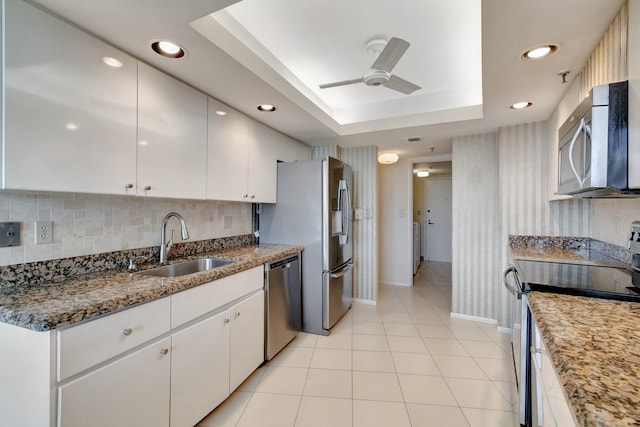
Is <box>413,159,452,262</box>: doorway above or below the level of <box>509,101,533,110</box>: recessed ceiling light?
below

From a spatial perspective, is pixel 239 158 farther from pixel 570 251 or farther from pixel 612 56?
pixel 570 251

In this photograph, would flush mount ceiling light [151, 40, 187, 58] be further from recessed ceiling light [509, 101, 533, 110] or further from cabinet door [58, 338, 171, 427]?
recessed ceiling light [509, 101, 533, 110]

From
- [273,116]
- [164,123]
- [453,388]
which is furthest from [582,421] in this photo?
[273,116]

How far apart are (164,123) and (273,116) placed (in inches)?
41.9

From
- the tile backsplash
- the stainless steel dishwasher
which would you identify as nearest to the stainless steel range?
the stainless steel dishwasher

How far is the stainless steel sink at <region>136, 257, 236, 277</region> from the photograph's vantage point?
183 cm

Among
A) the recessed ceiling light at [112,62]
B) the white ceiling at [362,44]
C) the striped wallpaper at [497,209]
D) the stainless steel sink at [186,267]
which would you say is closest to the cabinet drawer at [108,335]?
the stainless steel sink at [186,267]

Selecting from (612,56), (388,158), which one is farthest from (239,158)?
(388,158)

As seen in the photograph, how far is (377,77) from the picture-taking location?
193 centimetres

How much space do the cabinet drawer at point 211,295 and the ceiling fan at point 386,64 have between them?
1.59 m

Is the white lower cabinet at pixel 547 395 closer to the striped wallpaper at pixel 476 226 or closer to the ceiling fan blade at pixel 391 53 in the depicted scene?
the ceiling fan blade at pixel 391 53

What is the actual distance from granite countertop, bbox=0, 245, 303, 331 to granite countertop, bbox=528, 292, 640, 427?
4.70 ft

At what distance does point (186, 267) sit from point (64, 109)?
4.02 feet

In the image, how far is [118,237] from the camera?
1731 millimetres
